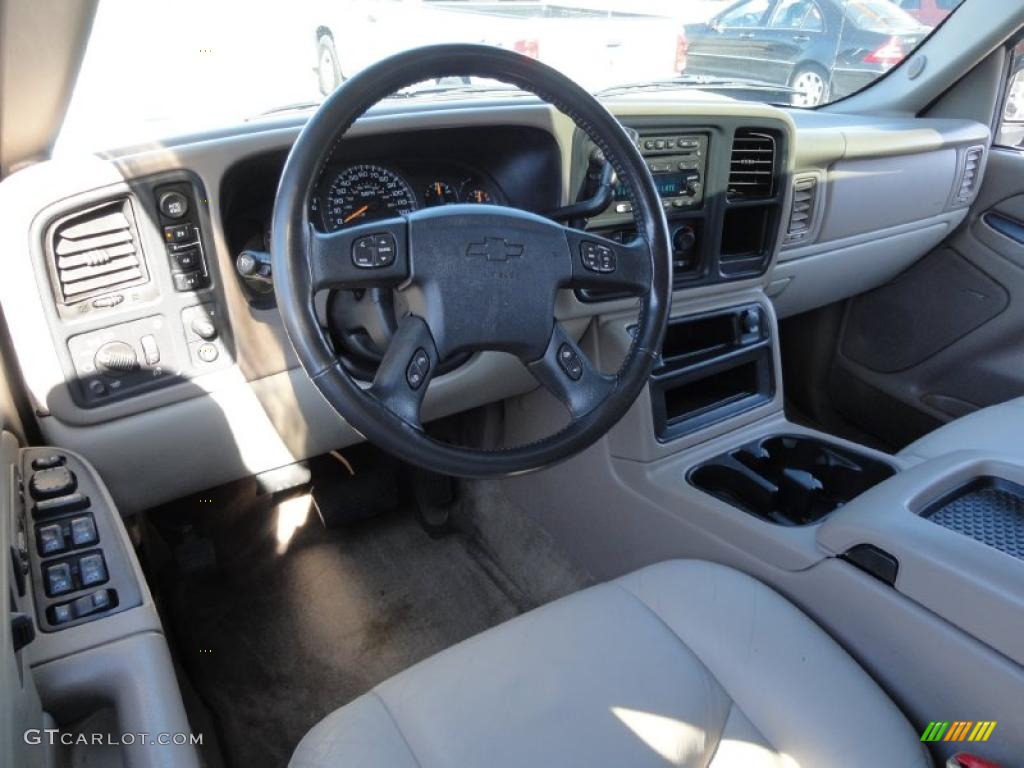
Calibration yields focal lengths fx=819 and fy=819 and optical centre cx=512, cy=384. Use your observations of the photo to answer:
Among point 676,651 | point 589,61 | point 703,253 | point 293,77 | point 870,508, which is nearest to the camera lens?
point 676,651

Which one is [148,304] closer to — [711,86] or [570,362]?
[570,362]

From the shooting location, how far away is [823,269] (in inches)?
96.7

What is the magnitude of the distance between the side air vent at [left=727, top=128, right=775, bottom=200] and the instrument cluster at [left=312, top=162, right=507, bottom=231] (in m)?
0.60

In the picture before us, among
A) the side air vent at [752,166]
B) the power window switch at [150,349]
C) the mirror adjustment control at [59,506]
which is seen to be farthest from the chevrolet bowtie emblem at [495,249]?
the side air vent at [752,166]

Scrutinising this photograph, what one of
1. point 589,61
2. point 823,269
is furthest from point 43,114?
point 823,269

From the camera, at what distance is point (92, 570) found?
1.20m

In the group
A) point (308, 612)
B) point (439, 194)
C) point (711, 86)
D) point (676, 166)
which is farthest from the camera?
point (711, 86)

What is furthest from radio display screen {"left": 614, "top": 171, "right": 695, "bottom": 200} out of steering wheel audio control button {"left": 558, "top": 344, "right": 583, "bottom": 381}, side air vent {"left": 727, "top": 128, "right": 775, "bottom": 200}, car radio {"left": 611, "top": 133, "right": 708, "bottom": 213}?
steering wheel audio control button {"left": 558, "top": 344, "right": 583, "bottom": 381}

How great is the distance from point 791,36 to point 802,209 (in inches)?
32.1

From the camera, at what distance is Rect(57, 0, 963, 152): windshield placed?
1.39 meters

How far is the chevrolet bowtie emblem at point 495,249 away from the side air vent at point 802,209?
1208 mm

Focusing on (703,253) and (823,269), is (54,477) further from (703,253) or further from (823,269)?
(823,269)

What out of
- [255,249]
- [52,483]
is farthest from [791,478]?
[52,483]

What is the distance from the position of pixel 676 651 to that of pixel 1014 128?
243 cm
